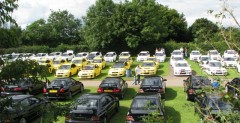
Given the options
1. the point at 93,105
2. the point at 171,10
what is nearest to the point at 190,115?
the point at 93,105

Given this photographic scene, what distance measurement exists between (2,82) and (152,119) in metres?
2.66

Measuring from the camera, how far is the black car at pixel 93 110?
14156 millimetres

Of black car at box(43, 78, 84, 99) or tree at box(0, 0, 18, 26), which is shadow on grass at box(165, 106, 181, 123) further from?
tree at box(0, 0, 18, 26)

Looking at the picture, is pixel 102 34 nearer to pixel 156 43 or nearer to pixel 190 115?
pixel 156 43

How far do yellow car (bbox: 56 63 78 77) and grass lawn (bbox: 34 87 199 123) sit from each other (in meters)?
→ 6.36

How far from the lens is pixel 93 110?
14398 millimetres

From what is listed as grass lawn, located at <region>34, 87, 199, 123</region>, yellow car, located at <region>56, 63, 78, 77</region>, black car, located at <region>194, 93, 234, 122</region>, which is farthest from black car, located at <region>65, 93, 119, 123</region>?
yellow car, located at <region>56, 63, 78, 77</region>

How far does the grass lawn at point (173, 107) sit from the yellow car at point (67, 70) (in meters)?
6.36

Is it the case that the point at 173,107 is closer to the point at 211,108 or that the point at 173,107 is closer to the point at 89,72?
the point at 211,108

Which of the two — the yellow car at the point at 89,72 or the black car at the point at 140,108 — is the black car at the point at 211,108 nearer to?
the black car at the point at 140,108

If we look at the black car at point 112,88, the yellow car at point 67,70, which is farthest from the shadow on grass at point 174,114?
the yellow car at point 67,70

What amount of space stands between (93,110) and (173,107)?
666 cm

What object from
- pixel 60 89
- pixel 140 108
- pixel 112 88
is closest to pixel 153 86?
pixel 112 88

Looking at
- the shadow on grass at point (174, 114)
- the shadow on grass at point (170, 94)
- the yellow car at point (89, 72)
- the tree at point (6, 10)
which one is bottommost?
the shadow on grass at point (174, 114)
